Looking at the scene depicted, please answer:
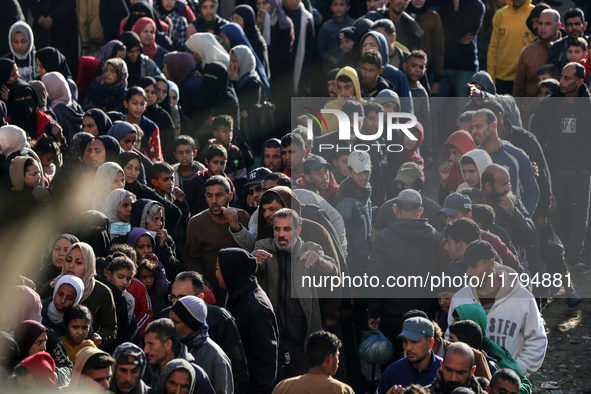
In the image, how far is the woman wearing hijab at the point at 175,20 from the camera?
13.2 metres

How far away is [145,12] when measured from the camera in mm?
12586

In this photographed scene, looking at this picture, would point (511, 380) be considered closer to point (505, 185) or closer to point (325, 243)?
point (325, 243)

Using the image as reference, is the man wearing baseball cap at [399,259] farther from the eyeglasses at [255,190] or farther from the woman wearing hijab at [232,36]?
the woman wearing hijab at [232,36]

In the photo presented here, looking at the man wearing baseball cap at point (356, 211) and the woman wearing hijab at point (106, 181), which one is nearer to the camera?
the woman wearing hijab at point (106, 181)

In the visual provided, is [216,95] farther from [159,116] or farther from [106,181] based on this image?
[106,181]

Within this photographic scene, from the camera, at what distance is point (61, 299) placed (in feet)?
21.9

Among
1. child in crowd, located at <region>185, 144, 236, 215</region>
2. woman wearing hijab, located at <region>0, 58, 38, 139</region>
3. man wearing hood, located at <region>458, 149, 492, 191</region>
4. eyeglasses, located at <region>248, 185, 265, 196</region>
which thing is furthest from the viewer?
woman wearing hijab, located at <region>0, 58, 38, 139</region>

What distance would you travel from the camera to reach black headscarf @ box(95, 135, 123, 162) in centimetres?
870

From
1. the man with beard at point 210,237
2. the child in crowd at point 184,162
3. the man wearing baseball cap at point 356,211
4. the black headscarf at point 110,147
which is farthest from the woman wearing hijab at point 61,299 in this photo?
the child in crowd at point 184,162

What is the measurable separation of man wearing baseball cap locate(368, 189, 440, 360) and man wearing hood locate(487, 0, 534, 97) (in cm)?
534

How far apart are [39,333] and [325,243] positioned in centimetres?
239

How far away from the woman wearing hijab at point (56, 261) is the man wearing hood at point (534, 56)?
6.31 m

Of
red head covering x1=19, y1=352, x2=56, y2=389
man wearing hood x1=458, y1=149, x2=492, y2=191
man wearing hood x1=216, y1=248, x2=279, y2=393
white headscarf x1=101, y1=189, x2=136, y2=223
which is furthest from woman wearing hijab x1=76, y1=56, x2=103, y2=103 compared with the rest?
red head covering x1=19, y1=352, x2=56, y2=389

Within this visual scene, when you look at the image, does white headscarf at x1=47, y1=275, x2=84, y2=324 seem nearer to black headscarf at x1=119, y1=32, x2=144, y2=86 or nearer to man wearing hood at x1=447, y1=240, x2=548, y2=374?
man wearing hood at x1=447, y1=240, x2=548, y2=374
